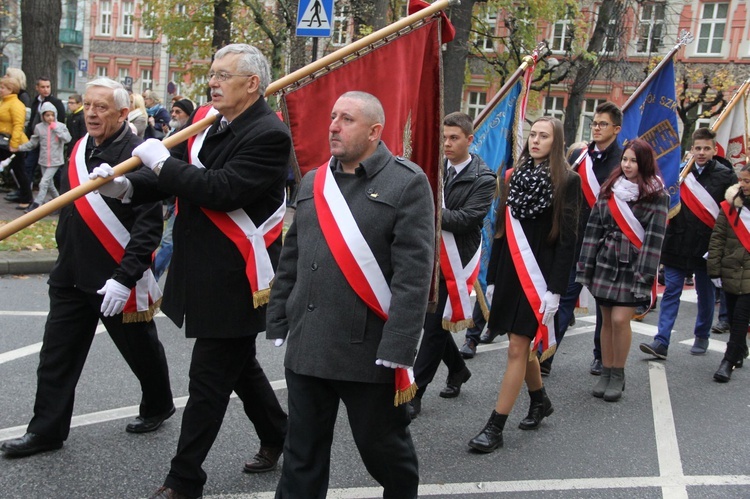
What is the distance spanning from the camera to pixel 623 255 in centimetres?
557

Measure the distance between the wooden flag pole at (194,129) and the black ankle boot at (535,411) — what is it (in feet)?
7.93

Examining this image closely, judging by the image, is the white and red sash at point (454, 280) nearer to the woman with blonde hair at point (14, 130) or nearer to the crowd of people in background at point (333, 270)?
the crowd of people in background at point (333, 270)

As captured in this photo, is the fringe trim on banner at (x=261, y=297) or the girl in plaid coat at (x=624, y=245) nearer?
the fringe trim on banner at (x=261, y=297)

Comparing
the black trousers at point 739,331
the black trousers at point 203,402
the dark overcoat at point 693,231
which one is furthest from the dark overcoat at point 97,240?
the dark overcoat at point 693,231

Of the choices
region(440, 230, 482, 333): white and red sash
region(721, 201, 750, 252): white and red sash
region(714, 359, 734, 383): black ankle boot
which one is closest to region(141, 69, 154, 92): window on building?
region(721, 201, 750, 252): white and red sash

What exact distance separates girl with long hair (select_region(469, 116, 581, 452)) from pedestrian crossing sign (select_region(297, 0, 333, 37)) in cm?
482

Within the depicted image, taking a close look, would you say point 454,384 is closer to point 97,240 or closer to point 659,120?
point 97,240


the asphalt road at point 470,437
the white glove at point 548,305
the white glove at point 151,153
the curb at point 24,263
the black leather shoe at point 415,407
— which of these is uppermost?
the white glove at point 151,153

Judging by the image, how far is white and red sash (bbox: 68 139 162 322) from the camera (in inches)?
159

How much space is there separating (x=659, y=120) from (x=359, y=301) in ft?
17.9

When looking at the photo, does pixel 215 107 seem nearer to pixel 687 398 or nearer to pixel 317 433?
pixel 317 433

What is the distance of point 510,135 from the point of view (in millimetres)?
6250

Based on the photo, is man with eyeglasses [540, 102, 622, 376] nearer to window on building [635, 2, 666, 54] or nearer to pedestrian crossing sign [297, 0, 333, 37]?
pedestrian crossing sign [297, 0, 333, 37]

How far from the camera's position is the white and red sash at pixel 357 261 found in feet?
10.1
